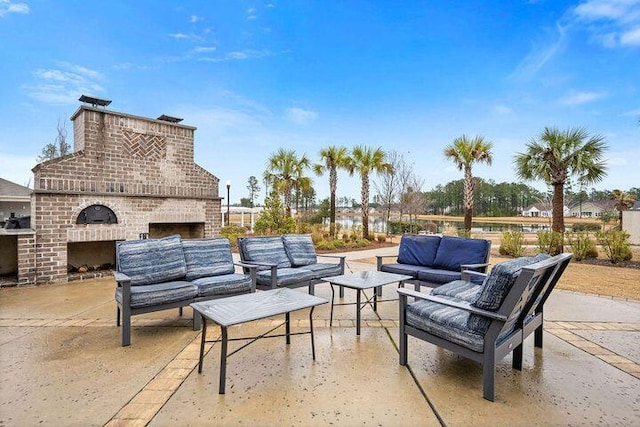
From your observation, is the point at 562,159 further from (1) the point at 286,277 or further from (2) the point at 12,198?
(2) the point at 12,198

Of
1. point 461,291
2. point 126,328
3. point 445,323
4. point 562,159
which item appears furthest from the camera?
point 562,159

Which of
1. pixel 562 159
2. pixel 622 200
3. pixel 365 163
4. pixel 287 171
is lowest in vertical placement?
pixel 622 200

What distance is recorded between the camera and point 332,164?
46.0 feet

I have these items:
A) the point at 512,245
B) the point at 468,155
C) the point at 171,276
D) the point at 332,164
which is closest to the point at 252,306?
the point at 171,276

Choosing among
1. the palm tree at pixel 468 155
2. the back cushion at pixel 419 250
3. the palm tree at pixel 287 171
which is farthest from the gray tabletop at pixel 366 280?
the palm tree at pixel 287 171

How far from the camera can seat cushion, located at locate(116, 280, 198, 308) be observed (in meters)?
3.03

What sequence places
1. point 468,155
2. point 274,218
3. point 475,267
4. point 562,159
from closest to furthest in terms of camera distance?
1. point 475,267
2. point 562,159
3. point 274,218
4. point 468,155

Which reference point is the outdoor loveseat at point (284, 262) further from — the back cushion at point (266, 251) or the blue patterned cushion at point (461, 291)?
the blue patterned cushion at point (461, 291)

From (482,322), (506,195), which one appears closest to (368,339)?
(482,322)

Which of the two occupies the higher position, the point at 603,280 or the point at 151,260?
the point at 151,260

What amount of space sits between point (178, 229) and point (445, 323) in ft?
22.6

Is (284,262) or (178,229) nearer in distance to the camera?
(284,262)

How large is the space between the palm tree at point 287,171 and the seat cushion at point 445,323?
11.6 metres

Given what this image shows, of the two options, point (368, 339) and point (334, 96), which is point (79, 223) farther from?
point (334, 96)
